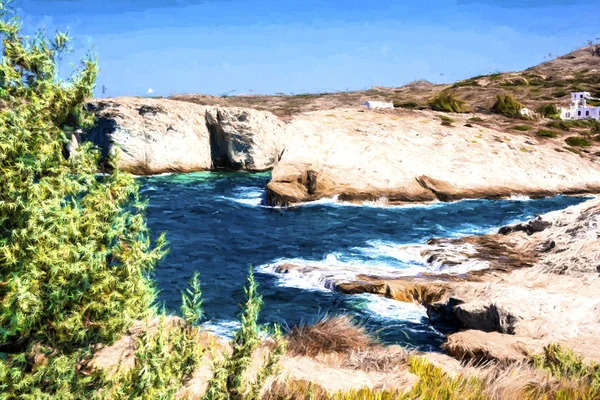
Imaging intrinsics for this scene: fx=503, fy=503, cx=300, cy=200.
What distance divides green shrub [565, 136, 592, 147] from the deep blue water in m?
16.2

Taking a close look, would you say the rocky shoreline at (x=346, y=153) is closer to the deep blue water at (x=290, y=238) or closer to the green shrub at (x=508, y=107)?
the deep blue water at (x=290, y=238)

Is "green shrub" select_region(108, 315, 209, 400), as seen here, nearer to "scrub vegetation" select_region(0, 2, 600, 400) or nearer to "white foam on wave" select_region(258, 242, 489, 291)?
"scrub vegetation" select_region(0, 2, 600, 400)

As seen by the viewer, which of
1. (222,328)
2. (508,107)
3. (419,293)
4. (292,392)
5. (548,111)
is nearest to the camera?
(292,392)

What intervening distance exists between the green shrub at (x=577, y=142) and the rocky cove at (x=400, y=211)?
480 cm

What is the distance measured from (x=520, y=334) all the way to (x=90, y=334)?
932cm

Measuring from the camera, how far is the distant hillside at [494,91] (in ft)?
257

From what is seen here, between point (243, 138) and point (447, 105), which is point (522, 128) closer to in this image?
point (447, 105)

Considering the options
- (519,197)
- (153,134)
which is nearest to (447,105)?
(519,197)

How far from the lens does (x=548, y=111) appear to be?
6994 centimetres

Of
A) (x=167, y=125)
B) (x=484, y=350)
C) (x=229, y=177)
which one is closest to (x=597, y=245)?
(x=484, y=350)

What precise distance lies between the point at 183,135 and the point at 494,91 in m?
61.2

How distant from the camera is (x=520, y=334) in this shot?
1107 centimetres

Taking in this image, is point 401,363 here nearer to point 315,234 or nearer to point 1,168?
point 1,168

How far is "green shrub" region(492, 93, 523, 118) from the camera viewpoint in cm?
6147
